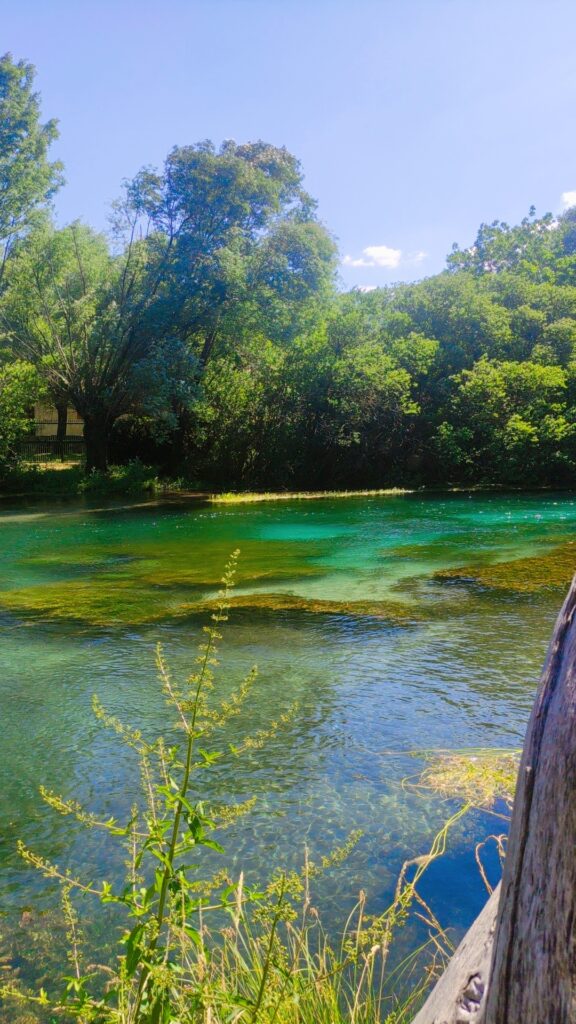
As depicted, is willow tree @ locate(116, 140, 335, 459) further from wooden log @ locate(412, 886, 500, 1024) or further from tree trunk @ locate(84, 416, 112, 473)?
wooden log @ locate(412, 886, 500, 1024)

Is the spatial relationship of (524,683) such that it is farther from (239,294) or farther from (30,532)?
(239,294)

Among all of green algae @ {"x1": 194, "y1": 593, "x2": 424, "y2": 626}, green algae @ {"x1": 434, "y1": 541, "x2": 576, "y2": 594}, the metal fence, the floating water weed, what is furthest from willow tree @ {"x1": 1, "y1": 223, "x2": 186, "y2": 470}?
the floating water weed

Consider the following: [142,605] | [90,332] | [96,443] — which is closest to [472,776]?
[142,605]

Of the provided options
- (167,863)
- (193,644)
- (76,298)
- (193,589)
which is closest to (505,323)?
(76,298)

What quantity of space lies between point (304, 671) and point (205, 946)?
3802 millimetres

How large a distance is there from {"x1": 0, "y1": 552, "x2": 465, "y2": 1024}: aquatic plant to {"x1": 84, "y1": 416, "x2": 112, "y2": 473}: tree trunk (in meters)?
22.0

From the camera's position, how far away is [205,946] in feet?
8.59

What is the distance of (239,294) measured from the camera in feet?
76.6

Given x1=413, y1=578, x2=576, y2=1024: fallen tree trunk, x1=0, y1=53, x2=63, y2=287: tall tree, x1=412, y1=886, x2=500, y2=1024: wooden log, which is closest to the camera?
x1=413, y1=578, x2=576, y2=1024: fallen tree trunk

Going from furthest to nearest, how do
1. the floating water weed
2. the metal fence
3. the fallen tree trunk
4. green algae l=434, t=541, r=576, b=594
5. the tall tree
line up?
the metal fence → the tall tree → green algae l=434, t=541, r=576, b=594 → the floating water weed → the fallen tree trunk

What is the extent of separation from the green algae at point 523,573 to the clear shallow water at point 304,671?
1.7 inches

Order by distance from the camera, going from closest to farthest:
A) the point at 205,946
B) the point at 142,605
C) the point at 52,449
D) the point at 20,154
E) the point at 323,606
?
the point at 205,946 → the point at 323,606 → the point at 142,605 → the point at 20,154 → the point at 52,449

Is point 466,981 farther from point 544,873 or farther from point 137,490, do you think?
point 137,490

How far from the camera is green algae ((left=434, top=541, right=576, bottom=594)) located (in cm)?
963
